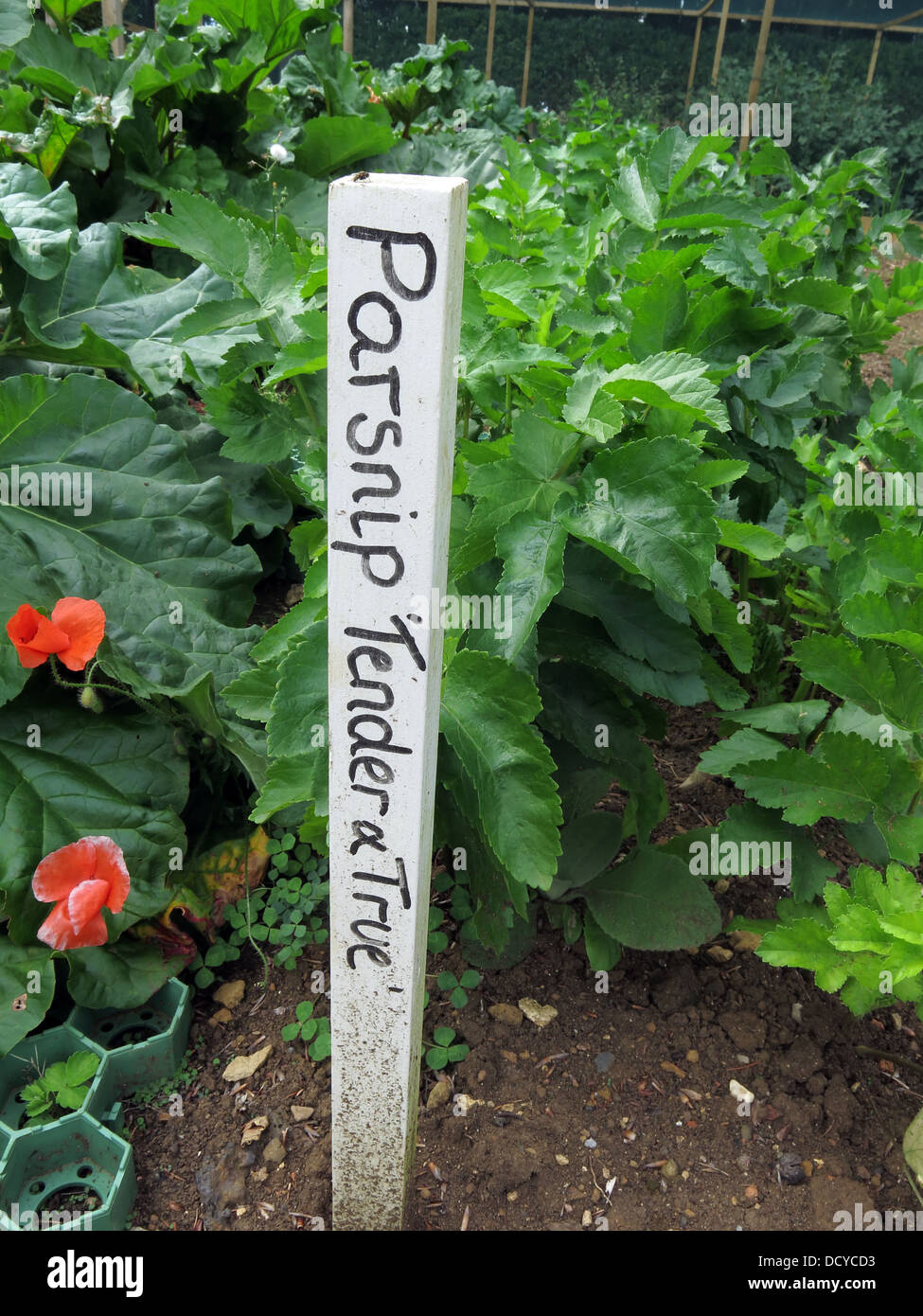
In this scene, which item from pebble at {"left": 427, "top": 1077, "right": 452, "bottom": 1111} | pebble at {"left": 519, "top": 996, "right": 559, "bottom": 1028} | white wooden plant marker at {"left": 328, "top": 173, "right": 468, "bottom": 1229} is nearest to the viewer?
white wooden plant marker at {"left": 328, "top": 173, "right": 468, "bottom": 1229}

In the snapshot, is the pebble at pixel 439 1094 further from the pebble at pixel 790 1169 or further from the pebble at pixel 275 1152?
the pebble at pixel 790 1169

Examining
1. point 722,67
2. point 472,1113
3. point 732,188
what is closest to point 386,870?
point 472,1113

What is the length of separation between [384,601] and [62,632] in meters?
0.91

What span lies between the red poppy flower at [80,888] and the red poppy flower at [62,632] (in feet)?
1.05

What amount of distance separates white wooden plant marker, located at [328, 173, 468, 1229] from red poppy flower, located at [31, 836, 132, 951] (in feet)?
1.72

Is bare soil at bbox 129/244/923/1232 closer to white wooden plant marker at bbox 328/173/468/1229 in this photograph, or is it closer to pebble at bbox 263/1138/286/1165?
pebble at bbox 263/1138/286/1165

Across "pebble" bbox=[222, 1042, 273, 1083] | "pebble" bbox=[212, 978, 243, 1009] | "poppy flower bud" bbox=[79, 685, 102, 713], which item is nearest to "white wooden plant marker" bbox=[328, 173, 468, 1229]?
"pebble" bbox=[222, 1042, 273, 1083]

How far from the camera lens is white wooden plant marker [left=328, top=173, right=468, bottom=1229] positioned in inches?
33.6

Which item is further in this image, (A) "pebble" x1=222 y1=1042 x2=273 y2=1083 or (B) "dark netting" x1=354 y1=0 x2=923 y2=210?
(B) "dark netting" x1=354 y1=0 x2=923 y2=210

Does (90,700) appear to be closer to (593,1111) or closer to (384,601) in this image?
(384,601)

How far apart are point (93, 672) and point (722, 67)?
17.0 meters

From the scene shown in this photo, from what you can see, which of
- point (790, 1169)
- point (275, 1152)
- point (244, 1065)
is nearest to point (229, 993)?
point (244, 1065)

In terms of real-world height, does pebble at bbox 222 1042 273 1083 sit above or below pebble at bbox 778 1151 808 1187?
below

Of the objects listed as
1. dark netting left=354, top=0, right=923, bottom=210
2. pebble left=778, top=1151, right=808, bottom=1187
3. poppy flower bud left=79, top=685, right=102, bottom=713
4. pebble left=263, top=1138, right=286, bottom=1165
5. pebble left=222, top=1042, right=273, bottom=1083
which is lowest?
pebble left=263, top=1138, right=286, bottom=1165
